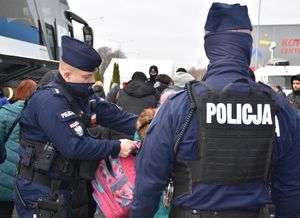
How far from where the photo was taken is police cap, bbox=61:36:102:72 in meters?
3.01

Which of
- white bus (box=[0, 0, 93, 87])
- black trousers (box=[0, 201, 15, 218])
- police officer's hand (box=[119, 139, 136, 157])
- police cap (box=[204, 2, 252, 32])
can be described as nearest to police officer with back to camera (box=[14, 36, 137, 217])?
police officer's hand (box=[119, 139, 136, 157])

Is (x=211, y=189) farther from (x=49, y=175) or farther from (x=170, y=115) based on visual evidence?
(x=49, y=175)

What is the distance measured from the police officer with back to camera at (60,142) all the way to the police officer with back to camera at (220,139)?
58cm

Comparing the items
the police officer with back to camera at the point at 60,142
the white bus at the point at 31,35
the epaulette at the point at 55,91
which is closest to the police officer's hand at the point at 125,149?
the police officer with back to camera at the point at 60,142

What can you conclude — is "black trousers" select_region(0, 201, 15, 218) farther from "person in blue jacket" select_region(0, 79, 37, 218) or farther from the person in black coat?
the person in black coat

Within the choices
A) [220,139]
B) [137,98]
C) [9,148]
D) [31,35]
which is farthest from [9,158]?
[31,35]

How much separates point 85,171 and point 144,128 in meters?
0.49

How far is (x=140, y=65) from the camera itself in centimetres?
3425

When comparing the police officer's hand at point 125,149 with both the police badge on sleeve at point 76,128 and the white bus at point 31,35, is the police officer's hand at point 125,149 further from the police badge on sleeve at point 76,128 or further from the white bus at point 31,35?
the white bus at point 31,35

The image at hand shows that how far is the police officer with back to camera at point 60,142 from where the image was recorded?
2.87 metres

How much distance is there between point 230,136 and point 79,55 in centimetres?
125

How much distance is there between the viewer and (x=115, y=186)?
2863mm

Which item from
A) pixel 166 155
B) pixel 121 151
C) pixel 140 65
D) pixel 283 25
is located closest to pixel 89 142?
pixel 121 151

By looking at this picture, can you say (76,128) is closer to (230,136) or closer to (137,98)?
(230,136)
